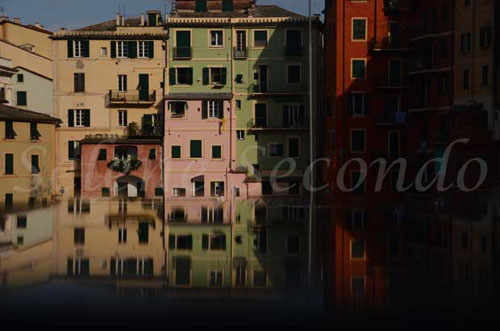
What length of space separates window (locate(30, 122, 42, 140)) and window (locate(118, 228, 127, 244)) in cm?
3769

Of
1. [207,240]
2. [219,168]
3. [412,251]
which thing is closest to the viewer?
[412,251]

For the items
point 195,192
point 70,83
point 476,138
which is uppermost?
point 70,83

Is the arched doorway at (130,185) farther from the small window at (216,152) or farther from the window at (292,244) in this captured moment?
the window at (292,244)

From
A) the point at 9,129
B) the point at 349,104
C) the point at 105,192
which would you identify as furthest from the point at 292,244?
the point at 9,129

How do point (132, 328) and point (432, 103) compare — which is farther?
point (432, 103)

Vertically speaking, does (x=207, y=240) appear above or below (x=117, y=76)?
below

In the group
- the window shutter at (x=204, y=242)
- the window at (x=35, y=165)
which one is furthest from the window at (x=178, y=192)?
the window shutter at (x=204, y=242)

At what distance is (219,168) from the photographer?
206 ft

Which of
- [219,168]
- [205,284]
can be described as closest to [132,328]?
[205,284]

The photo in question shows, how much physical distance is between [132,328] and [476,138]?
3926 centimetres

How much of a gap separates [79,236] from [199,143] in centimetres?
3809

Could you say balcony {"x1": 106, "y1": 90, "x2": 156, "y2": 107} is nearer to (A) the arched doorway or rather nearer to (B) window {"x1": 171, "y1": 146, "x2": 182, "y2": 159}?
(B) window {"x1": 171, "y1": 146, "x2": 182, "y2": 159}

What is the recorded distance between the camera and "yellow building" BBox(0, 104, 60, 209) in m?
59.3

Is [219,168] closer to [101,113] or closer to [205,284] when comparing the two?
[101,113]
